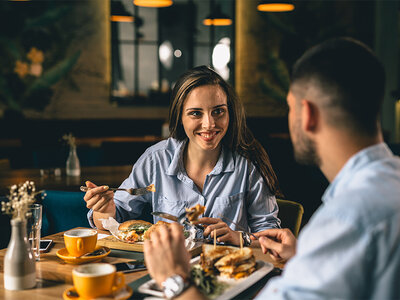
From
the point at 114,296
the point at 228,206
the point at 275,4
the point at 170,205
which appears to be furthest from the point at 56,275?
the point at 275,4

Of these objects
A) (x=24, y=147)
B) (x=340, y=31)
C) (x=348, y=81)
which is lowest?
(x=24, y=147)

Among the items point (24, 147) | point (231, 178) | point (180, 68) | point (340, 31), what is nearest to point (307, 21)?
point (340, 31)

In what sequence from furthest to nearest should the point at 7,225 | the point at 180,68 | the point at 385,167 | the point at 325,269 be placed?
the point at 180,68 < the point at 7,225 < the point at 385,167 < the point at 325,269

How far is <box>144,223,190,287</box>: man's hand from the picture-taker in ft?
3.96

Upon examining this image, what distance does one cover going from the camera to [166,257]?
1217 mm

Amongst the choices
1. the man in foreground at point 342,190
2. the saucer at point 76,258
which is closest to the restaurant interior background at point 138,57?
the saucer at point 76,258

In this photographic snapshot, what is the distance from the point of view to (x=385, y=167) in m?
1.00

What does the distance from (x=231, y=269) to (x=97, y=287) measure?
413 millimetres

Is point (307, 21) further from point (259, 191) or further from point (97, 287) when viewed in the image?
point (97, 287)

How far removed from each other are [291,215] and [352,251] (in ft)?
4.61

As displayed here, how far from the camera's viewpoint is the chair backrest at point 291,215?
2236 millimetres

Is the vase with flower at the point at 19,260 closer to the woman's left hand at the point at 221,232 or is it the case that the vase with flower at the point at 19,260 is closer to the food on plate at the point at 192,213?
A: the food on plate at the point at 192,213

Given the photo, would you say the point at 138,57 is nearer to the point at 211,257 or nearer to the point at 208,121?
the point at 208,121

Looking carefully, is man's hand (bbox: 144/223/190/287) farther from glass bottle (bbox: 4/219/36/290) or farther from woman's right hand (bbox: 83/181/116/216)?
woman's right hand (bbox: 83/181/116/216)
